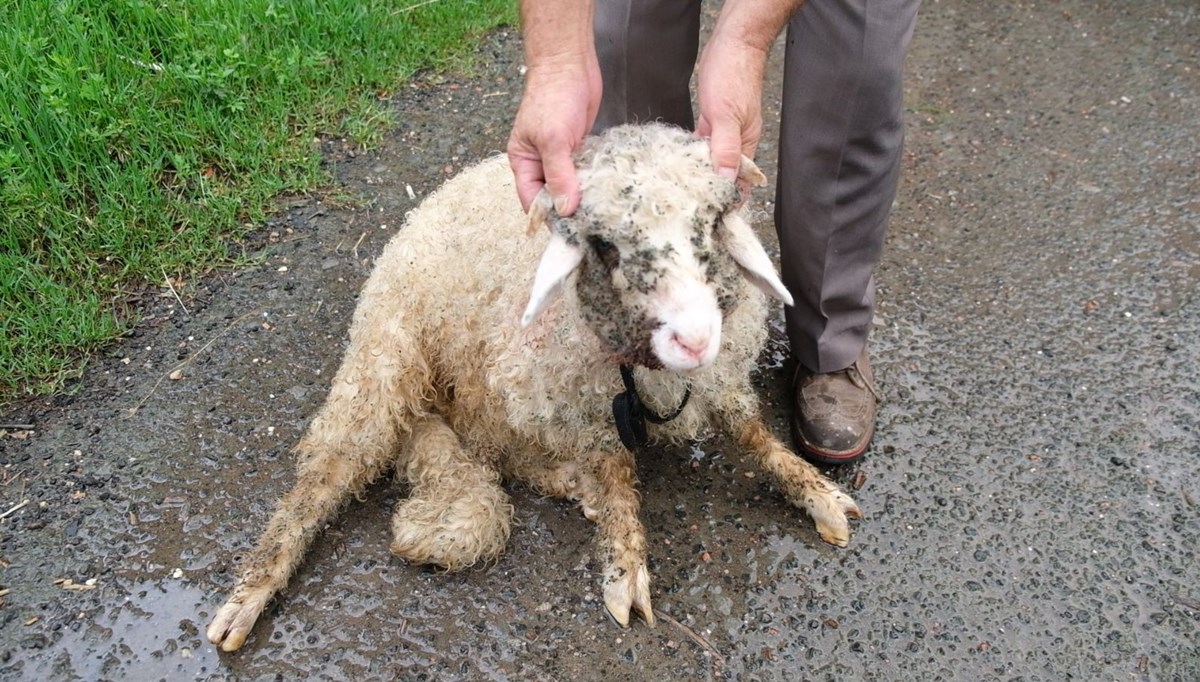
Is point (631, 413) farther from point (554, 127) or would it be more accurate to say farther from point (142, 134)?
point (142, 134)

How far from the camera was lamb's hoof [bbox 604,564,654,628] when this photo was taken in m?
2.50

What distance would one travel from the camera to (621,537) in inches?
102

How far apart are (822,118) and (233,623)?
7.06 feet

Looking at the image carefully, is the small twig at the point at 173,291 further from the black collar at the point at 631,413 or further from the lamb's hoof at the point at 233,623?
the black collar at the point at 631,413

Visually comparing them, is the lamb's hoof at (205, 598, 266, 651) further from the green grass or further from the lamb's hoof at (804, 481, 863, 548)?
the lamb's hoof at (804, 481, 863, 548)

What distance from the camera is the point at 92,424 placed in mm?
2992

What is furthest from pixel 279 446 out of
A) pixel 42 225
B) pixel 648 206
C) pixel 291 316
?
pixel 648 206

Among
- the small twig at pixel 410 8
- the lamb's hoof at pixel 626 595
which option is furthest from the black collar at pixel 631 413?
the small twig at pixel 410 8

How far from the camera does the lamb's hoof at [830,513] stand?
2680 mm

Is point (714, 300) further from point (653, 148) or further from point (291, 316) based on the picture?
point (291, 316)

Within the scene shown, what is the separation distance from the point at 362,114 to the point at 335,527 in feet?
7.35

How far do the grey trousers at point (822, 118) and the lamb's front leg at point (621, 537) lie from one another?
79 cm

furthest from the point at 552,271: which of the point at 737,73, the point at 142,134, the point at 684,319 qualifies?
the point at 142,134

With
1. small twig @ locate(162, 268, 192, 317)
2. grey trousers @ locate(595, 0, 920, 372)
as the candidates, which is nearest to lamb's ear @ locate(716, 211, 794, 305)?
grey trousers @ locate(595, 0, 920, 372)
